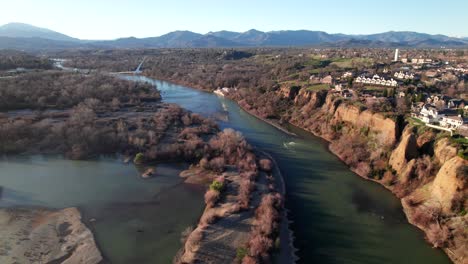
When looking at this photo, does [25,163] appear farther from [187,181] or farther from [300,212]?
[300,212]

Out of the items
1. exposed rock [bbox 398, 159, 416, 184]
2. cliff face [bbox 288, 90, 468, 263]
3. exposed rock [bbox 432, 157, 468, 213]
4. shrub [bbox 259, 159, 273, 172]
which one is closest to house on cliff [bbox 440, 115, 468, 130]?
cliff face [bbox 288, 90, 468, 263]

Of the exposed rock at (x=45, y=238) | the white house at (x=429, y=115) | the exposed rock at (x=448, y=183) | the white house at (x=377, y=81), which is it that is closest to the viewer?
the exposed rock at (x=45, y=238)

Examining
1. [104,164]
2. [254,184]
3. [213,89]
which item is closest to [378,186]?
[254,184]

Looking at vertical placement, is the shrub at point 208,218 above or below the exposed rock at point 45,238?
above

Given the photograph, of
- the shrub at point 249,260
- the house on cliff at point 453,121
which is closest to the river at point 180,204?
the shrub at point 249,260

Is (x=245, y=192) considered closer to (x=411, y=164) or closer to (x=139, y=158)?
(x=139, y=158)

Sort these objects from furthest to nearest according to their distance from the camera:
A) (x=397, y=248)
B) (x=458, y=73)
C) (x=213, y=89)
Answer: (x=213, y=89) < (x=458, y=73) < (x=397, y=248)

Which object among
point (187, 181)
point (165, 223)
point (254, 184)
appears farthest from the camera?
point (187, 181)

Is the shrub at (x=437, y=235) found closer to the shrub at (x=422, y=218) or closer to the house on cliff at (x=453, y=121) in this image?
the shrub at (x=422, y=218)
